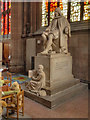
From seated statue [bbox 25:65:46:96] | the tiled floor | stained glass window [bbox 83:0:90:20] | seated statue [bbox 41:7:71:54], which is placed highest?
stained glass window [bbox 83:0:90:20]

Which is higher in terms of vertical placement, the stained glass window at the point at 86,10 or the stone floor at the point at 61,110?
the stained glass window at the point at 86,10

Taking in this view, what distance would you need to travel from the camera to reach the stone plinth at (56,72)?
4.35m

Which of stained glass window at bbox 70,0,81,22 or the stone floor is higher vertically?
stained glass window at bbox 70,0,81,22

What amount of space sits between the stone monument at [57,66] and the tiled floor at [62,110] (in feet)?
0.57

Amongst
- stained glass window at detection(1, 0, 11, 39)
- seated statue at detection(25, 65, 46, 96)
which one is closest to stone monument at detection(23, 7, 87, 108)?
seated statue at detection(25, 65, 46, 96)

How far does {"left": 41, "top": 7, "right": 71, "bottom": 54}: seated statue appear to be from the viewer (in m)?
4.91

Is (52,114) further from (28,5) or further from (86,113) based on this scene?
(28,5)

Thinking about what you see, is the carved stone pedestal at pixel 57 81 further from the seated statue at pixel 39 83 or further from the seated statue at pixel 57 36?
the seated statue at pixel 57 36

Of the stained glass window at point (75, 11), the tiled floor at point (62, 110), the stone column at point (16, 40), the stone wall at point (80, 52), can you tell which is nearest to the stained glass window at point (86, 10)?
the stained glass window at point (75, 11)

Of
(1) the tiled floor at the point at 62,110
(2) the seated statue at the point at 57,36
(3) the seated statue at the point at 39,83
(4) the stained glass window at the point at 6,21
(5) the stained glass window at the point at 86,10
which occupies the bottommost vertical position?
(1) the tiled floor at the point at 62,110

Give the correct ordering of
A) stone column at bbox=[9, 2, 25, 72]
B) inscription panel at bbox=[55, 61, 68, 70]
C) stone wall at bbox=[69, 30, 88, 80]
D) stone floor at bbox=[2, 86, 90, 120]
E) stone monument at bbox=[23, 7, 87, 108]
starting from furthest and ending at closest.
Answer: stone column at bbox=[9, 2, 25, 72], stone wall at bbox=[69, 30, 88, 80], inscription panel at bbox=[55, 61, 68, 70], stone monument at bbox=[23, 7, 87, 108], stone floor at bbox=[2, 86, 90, 120]

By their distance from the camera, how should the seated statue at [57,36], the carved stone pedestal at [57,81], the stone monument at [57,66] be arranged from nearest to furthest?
the carved stone pedestal at [57,81], the stone monument at [57,66], the seated statue at [57,36]

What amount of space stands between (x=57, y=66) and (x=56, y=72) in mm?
213

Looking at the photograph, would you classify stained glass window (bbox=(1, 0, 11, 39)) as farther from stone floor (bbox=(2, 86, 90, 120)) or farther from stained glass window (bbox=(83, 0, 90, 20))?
stone floor (bbox=(2, 86, 90, 120))
